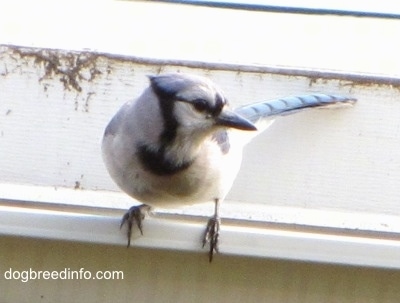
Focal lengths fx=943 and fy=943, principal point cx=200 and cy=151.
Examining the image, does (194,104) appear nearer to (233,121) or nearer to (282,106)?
(233,121)

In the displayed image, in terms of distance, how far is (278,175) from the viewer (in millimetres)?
1405

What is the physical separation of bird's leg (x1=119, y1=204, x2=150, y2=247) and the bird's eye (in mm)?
163

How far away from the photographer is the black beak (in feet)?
4.10

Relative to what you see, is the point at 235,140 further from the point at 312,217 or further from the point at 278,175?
the point at 312,217

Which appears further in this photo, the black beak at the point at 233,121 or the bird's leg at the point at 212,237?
the black beak at the point at 233,121

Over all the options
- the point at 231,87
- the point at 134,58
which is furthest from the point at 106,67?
the point at 231,87

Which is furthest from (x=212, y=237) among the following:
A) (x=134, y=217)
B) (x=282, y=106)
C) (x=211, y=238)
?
(x=282, y=106)

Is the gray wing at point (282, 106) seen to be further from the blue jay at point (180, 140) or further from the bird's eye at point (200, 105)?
the bird's eye at point (200, 105)

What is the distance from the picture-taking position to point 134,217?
1.24 meters

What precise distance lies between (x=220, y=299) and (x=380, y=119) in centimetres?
41

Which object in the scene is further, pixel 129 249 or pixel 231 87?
pixel 231 87

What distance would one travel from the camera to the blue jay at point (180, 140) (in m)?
1.26

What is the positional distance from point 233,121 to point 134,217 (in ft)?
0.60

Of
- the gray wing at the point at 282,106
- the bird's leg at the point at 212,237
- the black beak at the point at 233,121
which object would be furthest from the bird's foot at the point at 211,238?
the gray wing at the point at 282,106
